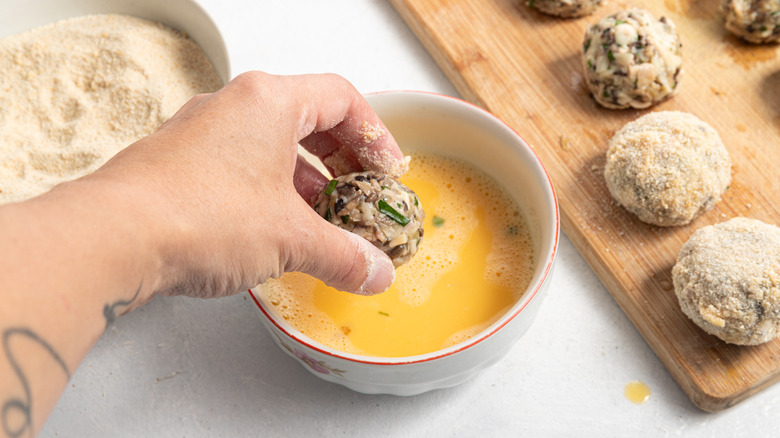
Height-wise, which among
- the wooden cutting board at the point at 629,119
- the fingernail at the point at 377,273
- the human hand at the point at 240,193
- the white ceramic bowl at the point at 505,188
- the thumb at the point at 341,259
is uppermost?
the human hand at the point at 240,193

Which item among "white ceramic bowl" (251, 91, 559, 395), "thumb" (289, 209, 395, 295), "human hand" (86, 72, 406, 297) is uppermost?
"human hand" (86, 72, 406, 297)

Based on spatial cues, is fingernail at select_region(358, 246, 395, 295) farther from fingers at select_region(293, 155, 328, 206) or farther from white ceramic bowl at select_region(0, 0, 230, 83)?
white ceramic bowl at select_region(0, 0, 230, 83)

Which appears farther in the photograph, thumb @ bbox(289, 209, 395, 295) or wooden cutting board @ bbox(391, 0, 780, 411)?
wooden cutting board @ bbox(391, 0, 780, 411)

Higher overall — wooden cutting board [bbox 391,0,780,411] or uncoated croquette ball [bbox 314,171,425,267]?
uncoated croquette ball [bbox 314,171,425,267]

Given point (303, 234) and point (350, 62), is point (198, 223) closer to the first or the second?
point (303, 234)

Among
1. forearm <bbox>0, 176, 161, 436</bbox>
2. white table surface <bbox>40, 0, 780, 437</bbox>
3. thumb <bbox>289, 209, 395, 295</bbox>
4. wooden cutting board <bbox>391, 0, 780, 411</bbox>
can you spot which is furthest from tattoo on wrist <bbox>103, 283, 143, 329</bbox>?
wooden cutting board <bbox>391, 0, 780, 411</bbox>

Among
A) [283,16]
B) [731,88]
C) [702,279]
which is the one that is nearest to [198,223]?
[702,279]

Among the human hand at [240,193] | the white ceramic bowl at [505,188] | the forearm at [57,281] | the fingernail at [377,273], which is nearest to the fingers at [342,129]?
the human hand at [240,193]

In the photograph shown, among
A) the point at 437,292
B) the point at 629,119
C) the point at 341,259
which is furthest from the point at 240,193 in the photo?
the point at 629,119

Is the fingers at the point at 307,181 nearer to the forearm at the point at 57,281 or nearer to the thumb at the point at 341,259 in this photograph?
the thumb at the point at 341,259
